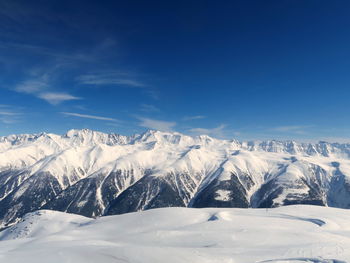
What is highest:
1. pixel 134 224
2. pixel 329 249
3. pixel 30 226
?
pixel 329 249

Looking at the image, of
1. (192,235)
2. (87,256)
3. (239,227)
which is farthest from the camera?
(239,227)

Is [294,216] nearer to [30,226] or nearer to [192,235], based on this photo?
[192,235]

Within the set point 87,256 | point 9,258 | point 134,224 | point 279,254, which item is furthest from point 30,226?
point 279,254

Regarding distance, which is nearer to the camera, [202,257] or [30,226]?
[202,257]

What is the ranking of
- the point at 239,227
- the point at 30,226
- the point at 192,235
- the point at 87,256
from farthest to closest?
1. the point at 30,226
2. the point at 239,227
3. the point at 192,235
4. the point at 87,256

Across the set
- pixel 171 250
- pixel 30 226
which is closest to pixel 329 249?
pixel 171 250

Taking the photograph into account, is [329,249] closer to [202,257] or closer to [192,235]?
[202,257]

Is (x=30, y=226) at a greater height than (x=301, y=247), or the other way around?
(x=301, y=247)
